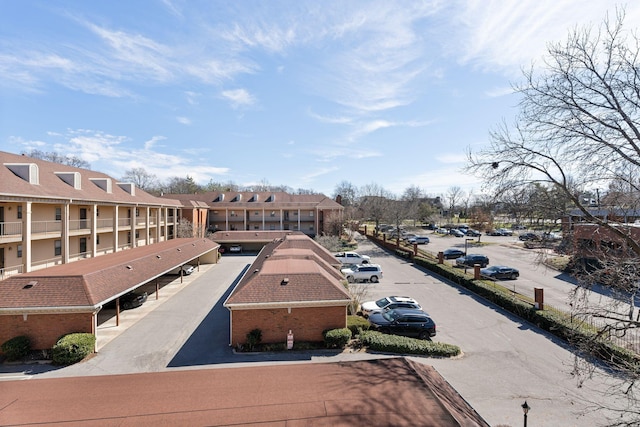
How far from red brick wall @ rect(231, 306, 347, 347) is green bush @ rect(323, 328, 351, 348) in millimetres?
461

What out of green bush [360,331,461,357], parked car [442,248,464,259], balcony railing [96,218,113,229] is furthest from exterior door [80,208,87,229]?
parked car [442,248,464,259]

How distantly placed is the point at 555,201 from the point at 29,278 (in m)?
21.7

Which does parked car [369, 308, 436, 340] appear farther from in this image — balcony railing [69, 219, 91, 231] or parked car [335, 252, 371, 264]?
balcony railing [69, 219, 91, 231]

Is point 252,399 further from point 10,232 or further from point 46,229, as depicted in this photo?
point 46,229

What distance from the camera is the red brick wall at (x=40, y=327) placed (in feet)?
43.9

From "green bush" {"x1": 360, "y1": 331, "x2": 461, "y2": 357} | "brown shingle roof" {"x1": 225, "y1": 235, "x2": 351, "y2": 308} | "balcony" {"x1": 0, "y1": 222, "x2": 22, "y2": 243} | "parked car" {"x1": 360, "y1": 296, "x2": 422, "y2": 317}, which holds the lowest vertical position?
"green bush" {"x1": 360, "y1": 331, "x2": 461, "y2": 357}

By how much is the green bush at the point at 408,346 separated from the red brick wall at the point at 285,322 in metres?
1.57

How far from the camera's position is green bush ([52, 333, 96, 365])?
12.9 meters

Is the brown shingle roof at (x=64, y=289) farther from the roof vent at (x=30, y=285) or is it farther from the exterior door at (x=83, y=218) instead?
Answer: the exterior door at (x=83, y=218)

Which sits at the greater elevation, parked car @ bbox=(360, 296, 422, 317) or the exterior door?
the exterior door

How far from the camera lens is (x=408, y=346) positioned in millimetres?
14352

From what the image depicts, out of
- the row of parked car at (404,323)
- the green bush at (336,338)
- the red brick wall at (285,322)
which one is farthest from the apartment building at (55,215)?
the row of parked car at (404,323)

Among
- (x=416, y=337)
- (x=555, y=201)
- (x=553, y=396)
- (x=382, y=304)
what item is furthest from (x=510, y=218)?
(x=382, y=304)

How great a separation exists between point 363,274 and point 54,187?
81.7 ft
